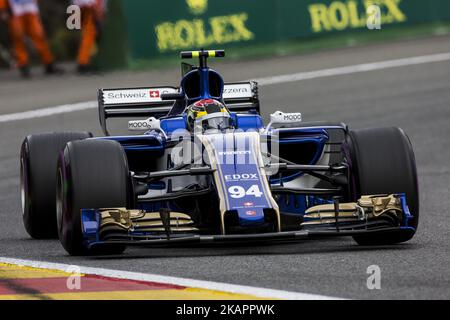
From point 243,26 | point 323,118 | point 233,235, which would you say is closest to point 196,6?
point 243,26

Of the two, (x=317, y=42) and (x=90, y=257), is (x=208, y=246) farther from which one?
(x=317, y=42)

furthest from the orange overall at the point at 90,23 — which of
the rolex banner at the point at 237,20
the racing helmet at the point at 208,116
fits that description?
the racing helmet at the point at 208,116

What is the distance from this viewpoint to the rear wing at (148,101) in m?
12.7

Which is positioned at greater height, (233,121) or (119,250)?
(233,121)

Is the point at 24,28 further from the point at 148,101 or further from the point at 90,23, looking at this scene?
the point at 148,101

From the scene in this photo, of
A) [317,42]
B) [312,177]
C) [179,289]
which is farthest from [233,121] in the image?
[317,42]

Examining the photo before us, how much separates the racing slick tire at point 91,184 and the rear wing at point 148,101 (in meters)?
2.60

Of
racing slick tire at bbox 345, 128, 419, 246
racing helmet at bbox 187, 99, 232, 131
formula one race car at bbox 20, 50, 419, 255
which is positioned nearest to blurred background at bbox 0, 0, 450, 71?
racing helmet at bbox 187, 99, 232, 131

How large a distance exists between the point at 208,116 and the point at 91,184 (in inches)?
63.3

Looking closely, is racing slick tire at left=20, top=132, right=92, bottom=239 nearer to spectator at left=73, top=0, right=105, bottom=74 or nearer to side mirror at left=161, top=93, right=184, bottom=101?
side mirror at left=161, top=93, right=184, bottom=101

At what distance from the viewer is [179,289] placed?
26.6ft

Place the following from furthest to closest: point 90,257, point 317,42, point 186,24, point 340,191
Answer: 1. point 317,42
2. point 186,24
3. point 340,191
4. point 90,257
